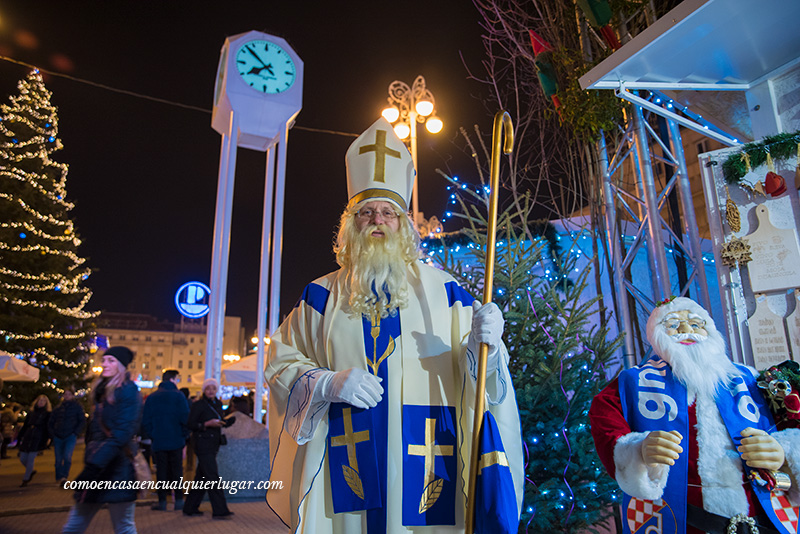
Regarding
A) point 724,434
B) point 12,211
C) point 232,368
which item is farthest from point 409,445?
point 12,211

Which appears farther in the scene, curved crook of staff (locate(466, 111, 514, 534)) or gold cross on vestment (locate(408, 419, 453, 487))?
gold cross on vestment (locate(408, 419, 453, 487))

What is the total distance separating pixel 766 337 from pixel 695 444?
177 cm

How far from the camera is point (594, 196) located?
21.4ft

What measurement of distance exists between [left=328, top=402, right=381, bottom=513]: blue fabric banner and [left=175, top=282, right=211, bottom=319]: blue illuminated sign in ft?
48.4

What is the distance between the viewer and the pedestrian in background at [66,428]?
9.22 m

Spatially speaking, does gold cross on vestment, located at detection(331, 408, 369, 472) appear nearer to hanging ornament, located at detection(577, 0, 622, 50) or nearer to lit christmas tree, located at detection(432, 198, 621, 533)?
lit christmas tree, located at detection(432, 198, 621, 533)

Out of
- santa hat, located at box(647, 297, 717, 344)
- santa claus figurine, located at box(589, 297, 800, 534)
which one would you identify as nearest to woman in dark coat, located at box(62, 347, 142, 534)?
santa claus figurine, located at box(589, 297, 800, 534)

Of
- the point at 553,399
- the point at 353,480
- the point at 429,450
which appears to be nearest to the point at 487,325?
the point at 429,450

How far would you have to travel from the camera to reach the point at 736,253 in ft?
13.2

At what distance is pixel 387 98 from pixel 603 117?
15.6ft

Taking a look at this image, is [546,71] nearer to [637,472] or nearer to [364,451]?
[637,472]

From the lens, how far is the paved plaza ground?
658cm

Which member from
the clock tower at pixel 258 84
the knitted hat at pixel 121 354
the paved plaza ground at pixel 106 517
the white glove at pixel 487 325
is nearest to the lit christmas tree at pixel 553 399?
the white glove at pixel 487 325

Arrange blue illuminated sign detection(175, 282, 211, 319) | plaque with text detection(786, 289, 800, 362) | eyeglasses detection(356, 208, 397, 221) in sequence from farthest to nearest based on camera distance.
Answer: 1. blue illuminated sign detection(175, 282, 211, 319)
2. plaque with text detection(786, 289, 800, 362)
3. eyeglasses detection(356, 208, 397, 221)
